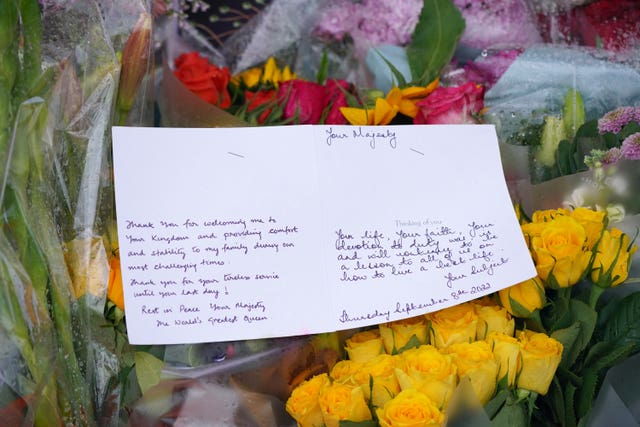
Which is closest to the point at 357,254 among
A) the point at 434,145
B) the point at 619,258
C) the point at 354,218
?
the point at 354,218

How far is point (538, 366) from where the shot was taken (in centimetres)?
76

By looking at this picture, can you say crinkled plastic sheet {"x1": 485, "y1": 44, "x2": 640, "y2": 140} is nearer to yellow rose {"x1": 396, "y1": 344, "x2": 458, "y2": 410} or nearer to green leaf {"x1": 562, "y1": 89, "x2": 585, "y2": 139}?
green leaf {"x1": 562, "y1": 89, "x2": 585, "y2": 139}

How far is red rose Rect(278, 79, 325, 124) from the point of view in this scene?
1.17 m

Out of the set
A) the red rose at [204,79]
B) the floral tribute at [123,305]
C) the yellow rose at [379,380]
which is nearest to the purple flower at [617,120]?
the floral tribute at [123,305]

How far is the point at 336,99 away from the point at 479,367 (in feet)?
1.92

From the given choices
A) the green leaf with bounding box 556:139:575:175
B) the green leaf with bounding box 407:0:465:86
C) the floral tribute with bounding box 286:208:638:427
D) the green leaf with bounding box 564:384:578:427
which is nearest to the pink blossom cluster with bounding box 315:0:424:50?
the green leaf with bounding box 407:0:465:86

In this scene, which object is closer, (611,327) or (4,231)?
(4,231)

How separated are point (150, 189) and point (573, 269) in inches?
19.7

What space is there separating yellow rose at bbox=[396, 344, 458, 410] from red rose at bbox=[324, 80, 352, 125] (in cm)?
49

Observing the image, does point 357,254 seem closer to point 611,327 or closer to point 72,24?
point 611,327

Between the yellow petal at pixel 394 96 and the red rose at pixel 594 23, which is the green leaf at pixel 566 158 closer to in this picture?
the yellow petal at pixel 394 96

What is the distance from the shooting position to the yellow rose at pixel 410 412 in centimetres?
68

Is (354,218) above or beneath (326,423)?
above

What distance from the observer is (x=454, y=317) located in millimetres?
845
